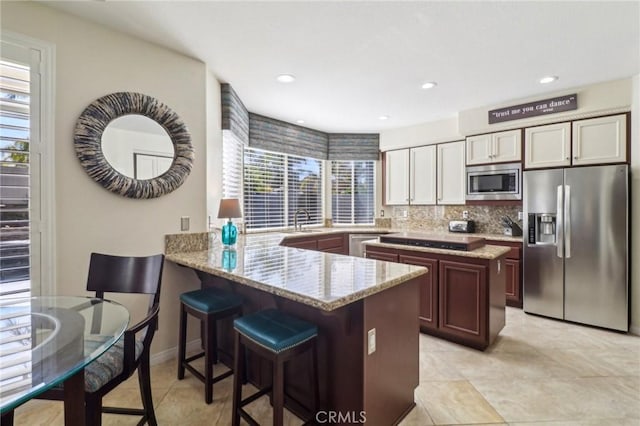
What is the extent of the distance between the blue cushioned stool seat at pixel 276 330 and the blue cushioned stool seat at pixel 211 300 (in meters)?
0.38

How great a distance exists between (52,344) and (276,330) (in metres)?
0.90

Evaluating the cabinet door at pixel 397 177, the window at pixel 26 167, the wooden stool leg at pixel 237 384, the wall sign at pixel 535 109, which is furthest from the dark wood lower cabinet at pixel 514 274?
the window at pixel 26 167

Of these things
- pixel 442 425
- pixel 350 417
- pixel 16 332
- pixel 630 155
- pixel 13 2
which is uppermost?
pixel 13 2

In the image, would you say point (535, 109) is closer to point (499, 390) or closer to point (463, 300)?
point (463, 300)

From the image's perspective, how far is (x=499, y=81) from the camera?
309cm

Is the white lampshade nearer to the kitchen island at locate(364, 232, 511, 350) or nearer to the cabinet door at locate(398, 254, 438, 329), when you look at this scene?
the kitchen island at locate(364, 232, 511, 350)

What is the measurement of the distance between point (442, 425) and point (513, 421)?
44 centimetres

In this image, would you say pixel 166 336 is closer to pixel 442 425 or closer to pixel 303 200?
pixel 442 425

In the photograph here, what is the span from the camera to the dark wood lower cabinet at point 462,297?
2523 mm

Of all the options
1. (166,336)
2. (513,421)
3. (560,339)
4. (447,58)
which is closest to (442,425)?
(513,421)

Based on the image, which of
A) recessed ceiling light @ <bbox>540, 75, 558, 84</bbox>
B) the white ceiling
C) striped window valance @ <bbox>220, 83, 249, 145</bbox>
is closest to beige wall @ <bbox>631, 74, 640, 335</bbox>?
the white ceiling

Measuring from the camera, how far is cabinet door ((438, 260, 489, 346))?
2.53 meters

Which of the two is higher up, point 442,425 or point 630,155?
point 630,155

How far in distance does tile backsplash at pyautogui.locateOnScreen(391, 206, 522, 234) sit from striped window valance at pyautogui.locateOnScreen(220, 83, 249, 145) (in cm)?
299
